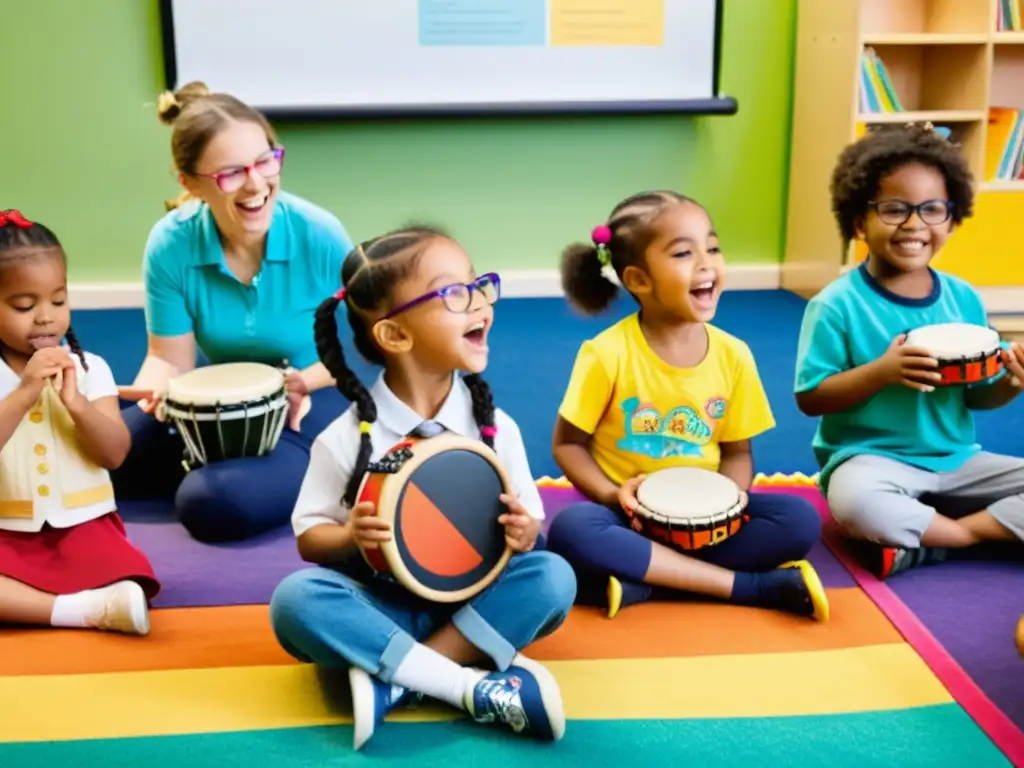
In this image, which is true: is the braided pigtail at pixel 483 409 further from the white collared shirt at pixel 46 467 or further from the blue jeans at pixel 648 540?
the white collared shirt at pixel 46 467

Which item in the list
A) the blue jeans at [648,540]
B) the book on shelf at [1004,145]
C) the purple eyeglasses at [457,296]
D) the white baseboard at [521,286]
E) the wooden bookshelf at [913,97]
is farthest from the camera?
the white baseboard at [521,286]

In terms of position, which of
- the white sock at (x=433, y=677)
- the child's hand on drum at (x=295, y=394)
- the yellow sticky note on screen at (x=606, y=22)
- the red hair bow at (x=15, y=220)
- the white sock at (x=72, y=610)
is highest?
the yellow sticky note on screen at (x=606, y=22)

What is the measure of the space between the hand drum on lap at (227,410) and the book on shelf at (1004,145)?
3.09 meters

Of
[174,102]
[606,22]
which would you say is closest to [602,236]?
[174,102]

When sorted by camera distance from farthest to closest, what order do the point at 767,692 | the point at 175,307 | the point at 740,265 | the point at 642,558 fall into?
the point at 740,265
the point at 175,307
the point at 642,558
the point at 767,692

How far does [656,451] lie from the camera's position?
220cm

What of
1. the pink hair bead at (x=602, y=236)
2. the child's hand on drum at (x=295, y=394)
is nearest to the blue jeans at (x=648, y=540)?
the pink hair bead at (x=602, y=236)

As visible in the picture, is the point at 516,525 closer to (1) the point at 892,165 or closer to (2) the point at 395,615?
(2) the point at 395,615

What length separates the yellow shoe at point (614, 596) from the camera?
2.04 meters

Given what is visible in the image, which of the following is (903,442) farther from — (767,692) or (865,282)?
(767,692)

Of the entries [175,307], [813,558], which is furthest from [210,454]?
[813,558]

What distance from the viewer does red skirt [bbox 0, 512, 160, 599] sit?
2018mm

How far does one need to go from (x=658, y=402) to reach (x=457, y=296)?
0.58 metres

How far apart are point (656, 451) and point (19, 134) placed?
11.3 feet
